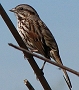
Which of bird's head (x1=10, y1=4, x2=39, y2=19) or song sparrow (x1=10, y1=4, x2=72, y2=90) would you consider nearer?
song sparrow (x1=10, y1=4, x2=72, y2=90)

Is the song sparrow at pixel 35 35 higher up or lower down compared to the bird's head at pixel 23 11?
lower down

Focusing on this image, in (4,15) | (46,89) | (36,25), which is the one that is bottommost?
(46,89)

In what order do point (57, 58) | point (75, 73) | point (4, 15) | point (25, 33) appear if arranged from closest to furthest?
1. point (75, 73)
2. point (4, 15)
3. point (57, 58)
4. point (25, 33)

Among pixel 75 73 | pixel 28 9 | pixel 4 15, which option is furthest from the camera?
pixel 28 9

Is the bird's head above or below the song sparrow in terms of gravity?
above

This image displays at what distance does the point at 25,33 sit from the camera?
8.36 meters

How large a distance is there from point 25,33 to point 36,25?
15.9 inches

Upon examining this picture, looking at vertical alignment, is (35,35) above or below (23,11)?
below

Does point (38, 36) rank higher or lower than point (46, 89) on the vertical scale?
higher

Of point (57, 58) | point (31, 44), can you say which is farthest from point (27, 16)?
point (57, 58)

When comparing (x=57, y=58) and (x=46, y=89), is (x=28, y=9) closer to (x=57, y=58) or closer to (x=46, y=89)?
(x=57, y=58)

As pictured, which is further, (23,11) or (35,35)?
(23,11)

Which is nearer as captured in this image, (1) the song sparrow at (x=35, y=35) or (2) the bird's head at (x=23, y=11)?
(1) the song sparrow at (x=35, y=35)

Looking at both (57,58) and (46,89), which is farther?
(57,58)
